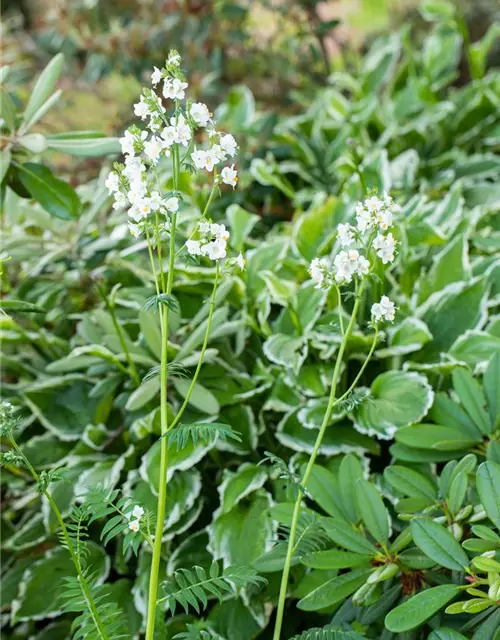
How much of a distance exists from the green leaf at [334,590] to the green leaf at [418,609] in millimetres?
91

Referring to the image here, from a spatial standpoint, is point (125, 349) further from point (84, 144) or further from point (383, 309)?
point (383, 309)

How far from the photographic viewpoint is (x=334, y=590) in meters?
0.84

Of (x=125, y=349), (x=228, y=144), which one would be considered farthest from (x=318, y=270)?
(x=125, y=349)

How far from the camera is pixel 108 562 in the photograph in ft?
3.76

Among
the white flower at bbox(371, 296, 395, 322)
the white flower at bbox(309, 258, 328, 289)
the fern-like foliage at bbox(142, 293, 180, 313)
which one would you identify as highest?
the white flower at bbox(309, 258, 328, 289)

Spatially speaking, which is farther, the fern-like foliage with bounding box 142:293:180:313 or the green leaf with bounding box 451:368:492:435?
the green leaf with bounding box 451:368:492:435

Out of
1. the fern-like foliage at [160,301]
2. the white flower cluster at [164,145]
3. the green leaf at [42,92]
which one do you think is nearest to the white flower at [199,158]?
the white flower cluster at [164,145]

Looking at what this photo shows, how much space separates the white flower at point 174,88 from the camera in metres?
0.69

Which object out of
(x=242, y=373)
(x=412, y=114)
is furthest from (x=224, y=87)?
(x=242, y=373)

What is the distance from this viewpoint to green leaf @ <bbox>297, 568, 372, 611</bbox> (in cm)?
83

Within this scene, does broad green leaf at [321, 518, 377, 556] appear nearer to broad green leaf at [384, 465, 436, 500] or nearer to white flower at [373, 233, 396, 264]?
broad green leaf at [384, 465, 436, 500]

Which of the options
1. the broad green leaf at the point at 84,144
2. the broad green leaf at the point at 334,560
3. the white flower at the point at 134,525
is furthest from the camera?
the broad green leaf at the point at 84,144

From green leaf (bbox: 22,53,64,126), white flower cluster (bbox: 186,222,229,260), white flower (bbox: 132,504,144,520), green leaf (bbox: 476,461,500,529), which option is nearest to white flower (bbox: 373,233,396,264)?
white flower cluster (bbox: 186,222,229,260)

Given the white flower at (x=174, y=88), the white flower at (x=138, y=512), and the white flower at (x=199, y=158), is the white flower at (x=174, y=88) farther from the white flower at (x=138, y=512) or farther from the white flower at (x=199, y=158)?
the white flower at (x=138, y=512)
